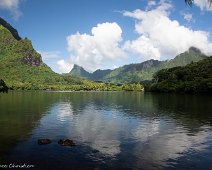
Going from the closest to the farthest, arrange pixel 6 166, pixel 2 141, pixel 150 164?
pixel 6 166 → pixel 150 164 → pixel 2 141

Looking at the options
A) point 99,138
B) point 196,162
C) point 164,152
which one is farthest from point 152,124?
point 196,162

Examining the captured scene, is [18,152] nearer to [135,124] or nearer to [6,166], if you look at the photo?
[6,166]

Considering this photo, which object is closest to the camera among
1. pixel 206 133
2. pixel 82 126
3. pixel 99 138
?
pixel 99 138

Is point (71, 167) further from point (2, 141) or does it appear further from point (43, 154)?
point (2, 141)

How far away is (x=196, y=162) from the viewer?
47312mm

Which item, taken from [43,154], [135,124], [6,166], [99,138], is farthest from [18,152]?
[135,124]

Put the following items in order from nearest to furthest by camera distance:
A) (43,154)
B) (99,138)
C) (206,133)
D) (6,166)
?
(6,166) < (43,154) < (99,138) < (206,133)

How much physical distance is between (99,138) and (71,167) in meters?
22.4

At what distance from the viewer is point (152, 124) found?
87.2 metres

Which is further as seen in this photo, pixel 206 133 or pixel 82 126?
pixel 82 126

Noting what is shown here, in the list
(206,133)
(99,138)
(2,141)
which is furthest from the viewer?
(206,133)

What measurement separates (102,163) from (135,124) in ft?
137

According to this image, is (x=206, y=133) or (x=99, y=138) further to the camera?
(x=206, y=133)

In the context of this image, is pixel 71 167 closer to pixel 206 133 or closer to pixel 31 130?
pixel 31 130
